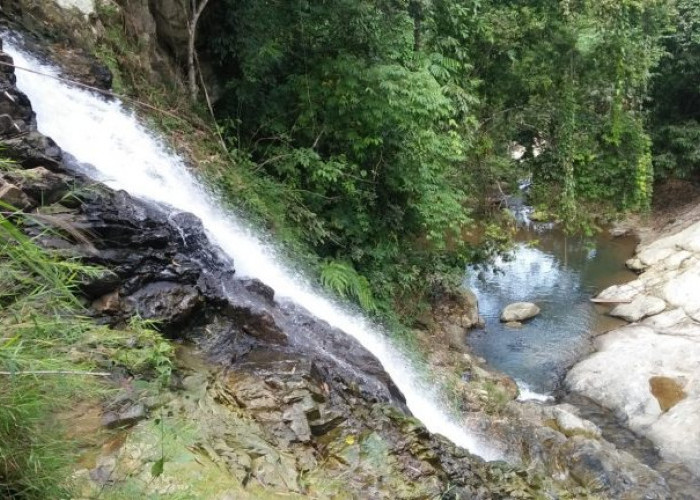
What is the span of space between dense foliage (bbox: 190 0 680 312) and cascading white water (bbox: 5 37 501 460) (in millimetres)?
574

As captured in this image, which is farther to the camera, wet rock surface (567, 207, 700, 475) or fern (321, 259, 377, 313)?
wet rock surface (567, 207, 700, 475)

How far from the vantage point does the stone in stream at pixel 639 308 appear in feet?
33.0

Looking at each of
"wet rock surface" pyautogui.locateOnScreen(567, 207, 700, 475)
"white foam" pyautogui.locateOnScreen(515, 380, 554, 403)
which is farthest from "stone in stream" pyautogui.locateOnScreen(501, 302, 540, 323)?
"white foam" pyautogui.locateOnScreen(515, 380, 554, 403)

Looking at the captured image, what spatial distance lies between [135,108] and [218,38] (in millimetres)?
1881

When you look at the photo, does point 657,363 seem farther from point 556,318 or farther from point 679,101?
point 679,101

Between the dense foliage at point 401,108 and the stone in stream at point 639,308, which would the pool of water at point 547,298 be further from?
the dense foliage at point 401,108

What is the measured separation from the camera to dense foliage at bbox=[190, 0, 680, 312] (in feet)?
22.3

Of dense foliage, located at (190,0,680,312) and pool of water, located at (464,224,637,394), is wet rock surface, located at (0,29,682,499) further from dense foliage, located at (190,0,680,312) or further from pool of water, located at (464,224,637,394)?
pool of water, located at (464,224,637,394)

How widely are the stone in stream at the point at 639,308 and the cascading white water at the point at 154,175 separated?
218 inches

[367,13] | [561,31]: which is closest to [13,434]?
[367,13]

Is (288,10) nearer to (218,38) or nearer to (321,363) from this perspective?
(218,38)

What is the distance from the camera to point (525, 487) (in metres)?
4.52

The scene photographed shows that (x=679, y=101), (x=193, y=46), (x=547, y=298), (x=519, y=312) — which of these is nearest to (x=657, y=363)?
(x=519, y=312)

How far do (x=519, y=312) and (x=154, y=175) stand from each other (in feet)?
23.9
